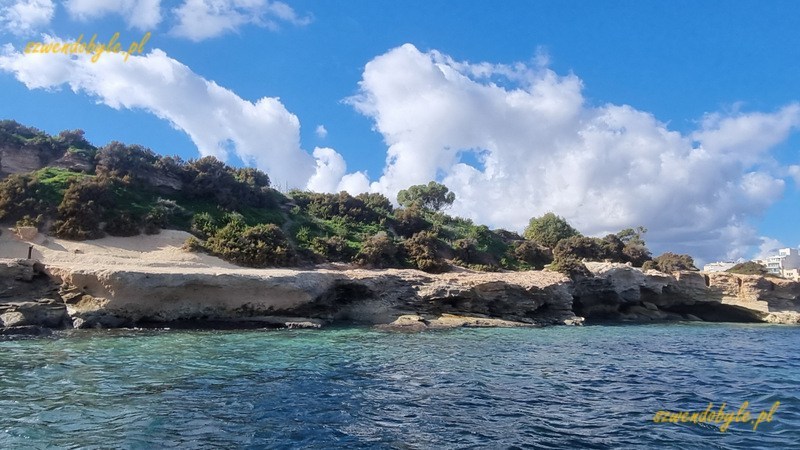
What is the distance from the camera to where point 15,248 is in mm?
21875

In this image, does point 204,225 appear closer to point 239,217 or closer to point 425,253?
point 239,217

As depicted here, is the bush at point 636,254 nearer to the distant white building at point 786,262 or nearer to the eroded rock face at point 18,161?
the eroded rock face at point 18,161

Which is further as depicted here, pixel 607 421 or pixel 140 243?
pixel 140 243

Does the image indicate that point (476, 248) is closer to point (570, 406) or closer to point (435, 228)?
point (435, 228)

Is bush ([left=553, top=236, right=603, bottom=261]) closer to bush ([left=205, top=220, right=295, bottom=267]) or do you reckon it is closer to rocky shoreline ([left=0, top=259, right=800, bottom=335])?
rocky shoreline ([left=0, top=259, right=800, bottom=335])

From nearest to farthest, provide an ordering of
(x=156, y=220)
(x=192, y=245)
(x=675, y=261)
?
(x=192, y=245)
(x=156, y=220)
(x=675, y=261)

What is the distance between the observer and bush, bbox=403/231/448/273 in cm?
3134

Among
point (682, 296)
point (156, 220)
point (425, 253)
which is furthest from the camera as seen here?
point (682, 296)

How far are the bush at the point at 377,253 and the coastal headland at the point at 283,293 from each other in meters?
1.62

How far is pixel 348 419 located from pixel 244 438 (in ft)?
5.63

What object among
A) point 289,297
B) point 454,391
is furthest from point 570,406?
point 289,297

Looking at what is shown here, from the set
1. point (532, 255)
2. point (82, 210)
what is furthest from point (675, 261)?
point (82, 210)

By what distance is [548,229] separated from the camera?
170 ft

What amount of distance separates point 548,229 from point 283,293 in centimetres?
3740
